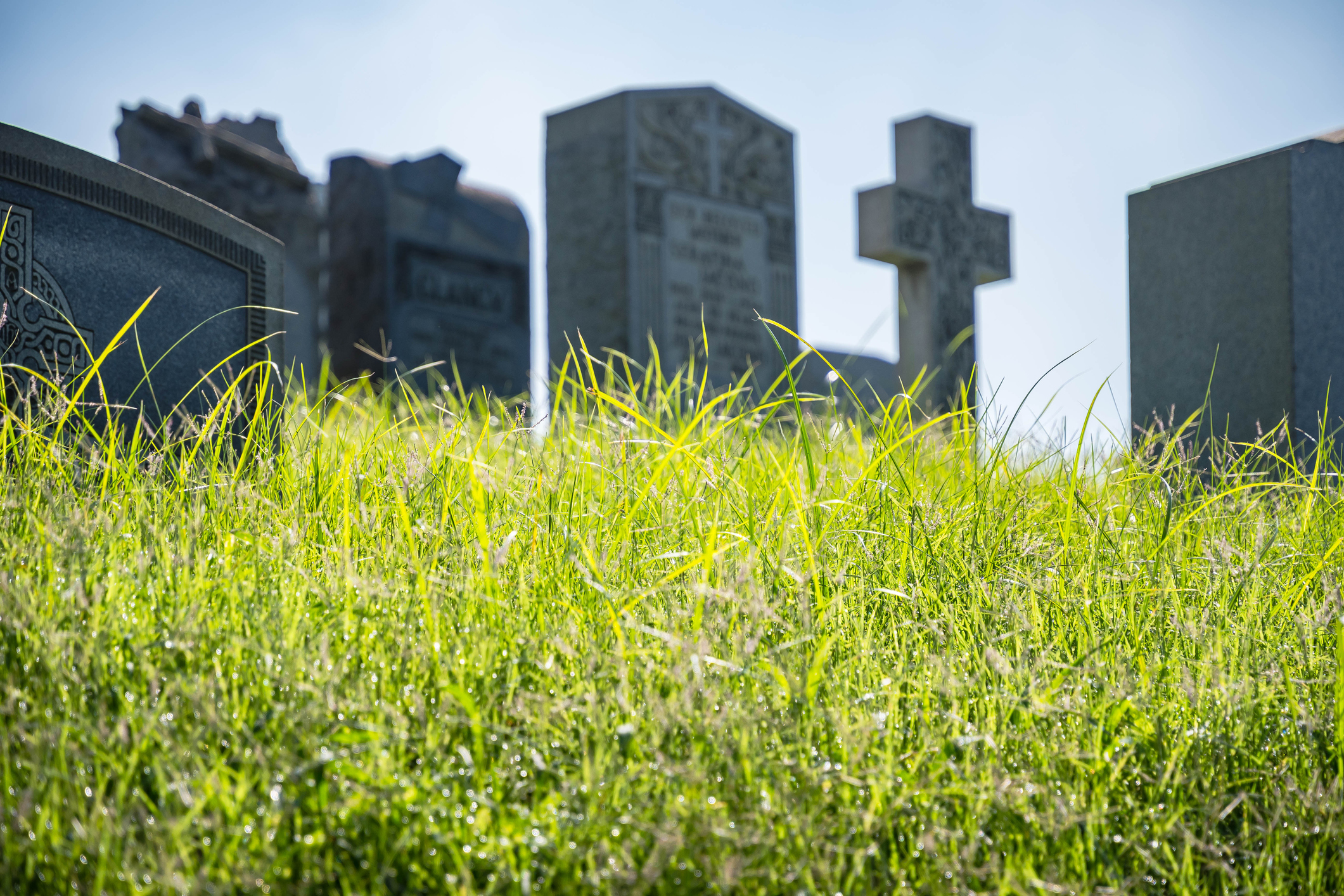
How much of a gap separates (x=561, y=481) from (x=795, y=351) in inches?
208

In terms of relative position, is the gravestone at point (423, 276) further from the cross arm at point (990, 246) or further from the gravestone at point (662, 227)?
the cross arm at point (990, 246)

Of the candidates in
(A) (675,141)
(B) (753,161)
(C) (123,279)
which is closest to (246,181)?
(A) (675,141)

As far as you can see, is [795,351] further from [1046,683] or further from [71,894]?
[71,894]

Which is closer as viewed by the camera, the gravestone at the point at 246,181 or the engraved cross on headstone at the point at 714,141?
the engraved cross on headstone at the point at 714,141

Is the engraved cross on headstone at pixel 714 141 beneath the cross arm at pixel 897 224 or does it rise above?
above

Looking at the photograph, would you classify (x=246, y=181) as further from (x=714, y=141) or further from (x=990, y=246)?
(x=990, y=246)

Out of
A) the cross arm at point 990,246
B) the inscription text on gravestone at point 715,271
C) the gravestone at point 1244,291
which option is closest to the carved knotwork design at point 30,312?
the gravestone at point 1244,291

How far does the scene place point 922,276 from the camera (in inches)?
256

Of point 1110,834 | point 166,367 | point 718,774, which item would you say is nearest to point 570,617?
point 718,774

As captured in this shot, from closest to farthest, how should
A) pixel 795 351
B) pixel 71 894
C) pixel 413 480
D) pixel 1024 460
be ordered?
pixel 71 894 < pixel 413 480 < pixel 1024 460 < pixel 795 351

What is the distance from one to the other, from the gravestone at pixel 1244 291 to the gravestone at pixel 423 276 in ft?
14.2

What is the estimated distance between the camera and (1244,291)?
13.1 feet

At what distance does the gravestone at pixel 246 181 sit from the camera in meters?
7.02

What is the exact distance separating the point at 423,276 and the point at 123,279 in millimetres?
4750
